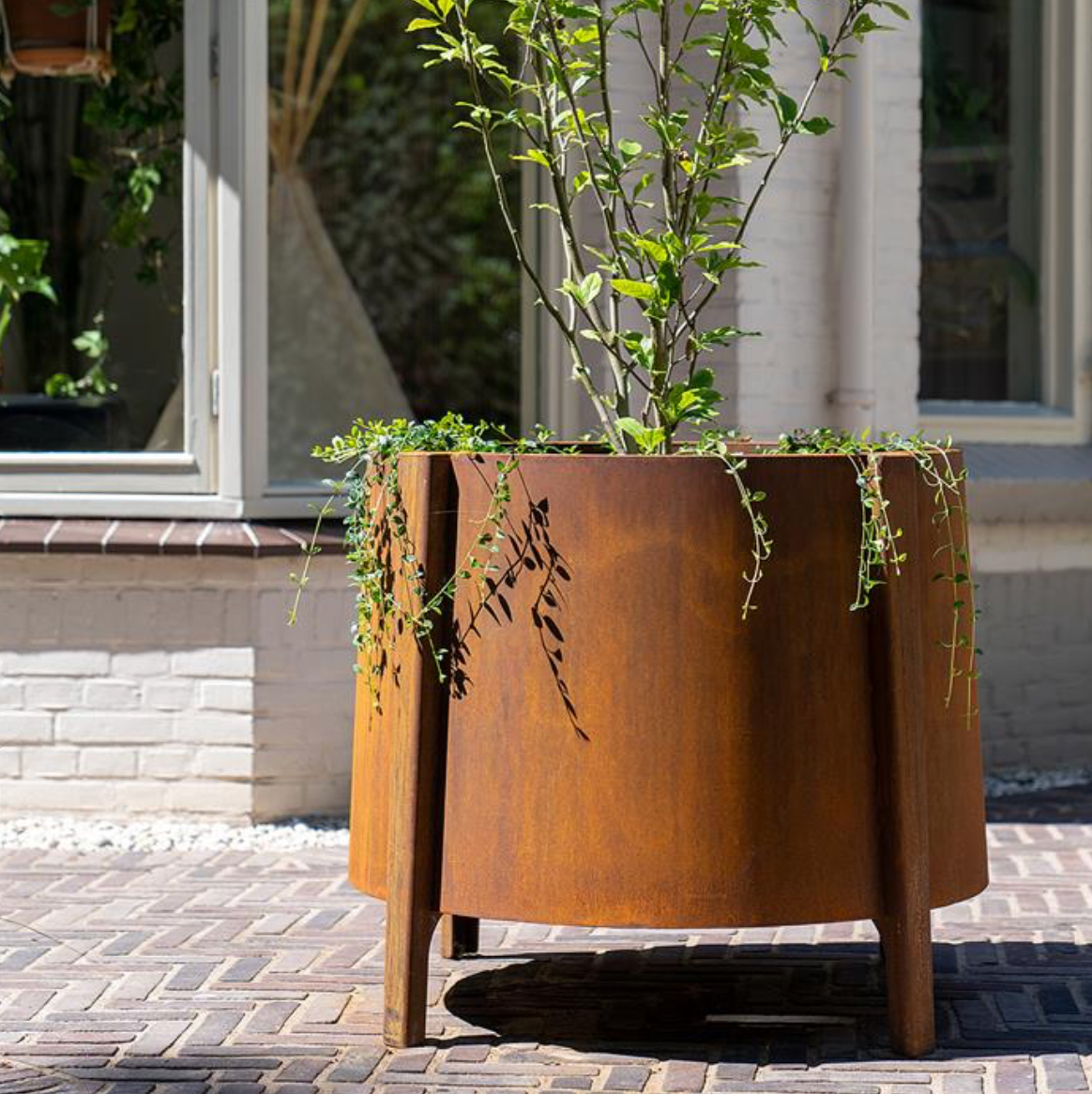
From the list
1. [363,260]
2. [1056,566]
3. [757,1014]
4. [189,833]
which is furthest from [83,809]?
[1056,566]

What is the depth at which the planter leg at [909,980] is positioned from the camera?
3.28m

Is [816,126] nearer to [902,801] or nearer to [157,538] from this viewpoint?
[902,801]

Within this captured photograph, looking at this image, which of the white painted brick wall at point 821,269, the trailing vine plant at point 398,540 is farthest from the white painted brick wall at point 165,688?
the trailing vine plant at point 398,540

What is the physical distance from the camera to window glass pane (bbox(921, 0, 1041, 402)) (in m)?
6.57

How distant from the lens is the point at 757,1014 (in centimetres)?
359

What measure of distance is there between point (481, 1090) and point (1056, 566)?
3752 mm

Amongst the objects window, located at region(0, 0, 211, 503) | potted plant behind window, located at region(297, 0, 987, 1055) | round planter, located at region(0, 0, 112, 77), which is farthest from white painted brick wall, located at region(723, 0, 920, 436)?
potted plant behind window, located at region(297, 0, 987, 1055)

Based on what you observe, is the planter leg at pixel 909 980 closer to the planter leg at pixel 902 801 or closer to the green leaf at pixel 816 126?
the planter leg at pixel 902 801

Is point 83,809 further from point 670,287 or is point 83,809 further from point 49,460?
point 670,287

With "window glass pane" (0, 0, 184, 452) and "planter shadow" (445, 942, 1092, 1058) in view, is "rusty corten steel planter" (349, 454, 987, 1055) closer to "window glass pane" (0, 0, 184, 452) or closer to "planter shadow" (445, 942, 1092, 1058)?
"planter shadow" (445, 942, 1092, 1058)

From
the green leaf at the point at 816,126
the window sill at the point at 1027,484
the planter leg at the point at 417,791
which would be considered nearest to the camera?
the planter leg at the point at 417,791

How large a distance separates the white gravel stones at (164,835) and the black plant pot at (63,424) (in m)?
0.99

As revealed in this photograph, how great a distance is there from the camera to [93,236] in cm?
573

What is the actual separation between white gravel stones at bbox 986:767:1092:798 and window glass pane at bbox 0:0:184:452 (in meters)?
2.53
